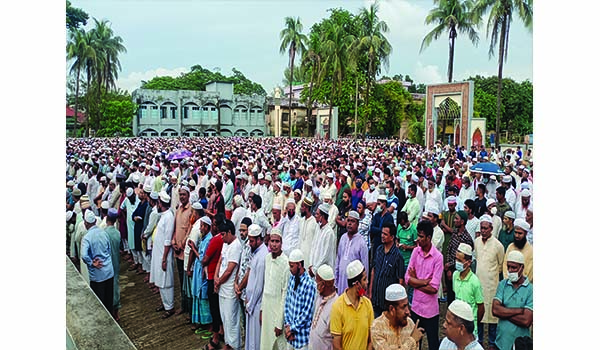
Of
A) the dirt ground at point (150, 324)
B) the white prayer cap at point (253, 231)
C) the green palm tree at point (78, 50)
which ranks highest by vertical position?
the green palm tree at point (78, 50)

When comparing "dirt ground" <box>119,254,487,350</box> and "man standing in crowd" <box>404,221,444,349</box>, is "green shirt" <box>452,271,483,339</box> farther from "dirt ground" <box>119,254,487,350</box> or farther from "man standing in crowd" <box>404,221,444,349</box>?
"dirt ground" <box>119,254,487,350</box>

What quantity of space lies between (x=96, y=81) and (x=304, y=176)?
8123 millimetres

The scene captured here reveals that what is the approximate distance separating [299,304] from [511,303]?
4.37 ft

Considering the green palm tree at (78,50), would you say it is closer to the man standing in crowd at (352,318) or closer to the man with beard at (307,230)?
the man with beard at (307,230)

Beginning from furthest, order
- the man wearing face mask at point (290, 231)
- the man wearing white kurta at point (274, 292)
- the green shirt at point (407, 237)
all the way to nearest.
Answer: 1. the man wearing face mask at point (290, 231)
2. the green shirt at point (407, 237)
3. the man wearing white kurta at point (274, 292)

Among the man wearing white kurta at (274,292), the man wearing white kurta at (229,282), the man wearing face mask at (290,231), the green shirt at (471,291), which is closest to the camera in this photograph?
the green shirt at (471,291)

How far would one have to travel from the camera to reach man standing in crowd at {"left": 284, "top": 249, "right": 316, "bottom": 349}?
3.36 metres

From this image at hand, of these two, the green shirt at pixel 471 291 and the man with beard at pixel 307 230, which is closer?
the green shirt at pixel 471 291

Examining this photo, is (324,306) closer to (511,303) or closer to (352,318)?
(352,318)

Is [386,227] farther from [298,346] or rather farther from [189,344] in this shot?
[189,344]

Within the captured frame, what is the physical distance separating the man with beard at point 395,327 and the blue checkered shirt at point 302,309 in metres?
0.64

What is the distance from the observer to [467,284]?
11.0 feet

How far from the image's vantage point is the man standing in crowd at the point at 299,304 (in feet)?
11.0

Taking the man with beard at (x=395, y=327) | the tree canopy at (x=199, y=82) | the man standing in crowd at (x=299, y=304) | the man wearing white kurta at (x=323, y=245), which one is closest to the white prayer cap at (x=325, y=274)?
the man standing in crowd at (x=299, y=304)
